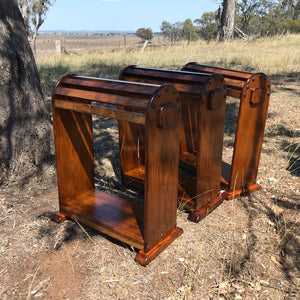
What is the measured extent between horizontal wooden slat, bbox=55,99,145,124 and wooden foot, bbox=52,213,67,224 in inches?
37.5

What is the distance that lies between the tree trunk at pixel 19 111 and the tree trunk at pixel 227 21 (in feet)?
41.1

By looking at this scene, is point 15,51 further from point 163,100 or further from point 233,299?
point 233,299

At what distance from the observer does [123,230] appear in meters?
2.46

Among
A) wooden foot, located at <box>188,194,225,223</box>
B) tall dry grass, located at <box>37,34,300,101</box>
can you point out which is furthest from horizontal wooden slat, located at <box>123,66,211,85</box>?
tall dry grass, located at <box>37,34,300,101</box>

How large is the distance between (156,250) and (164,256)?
0.33ft

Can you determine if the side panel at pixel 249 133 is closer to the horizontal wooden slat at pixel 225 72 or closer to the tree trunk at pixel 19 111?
the horizontal wooden slat at pixel 225 72

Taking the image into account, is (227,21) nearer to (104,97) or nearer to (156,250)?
(104,97)

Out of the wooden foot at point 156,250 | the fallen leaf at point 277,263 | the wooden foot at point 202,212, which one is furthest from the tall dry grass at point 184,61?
the fallen leaf at point 277,263

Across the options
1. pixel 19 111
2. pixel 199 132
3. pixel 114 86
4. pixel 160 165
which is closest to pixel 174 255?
pixel 160 165

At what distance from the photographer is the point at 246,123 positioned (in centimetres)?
311

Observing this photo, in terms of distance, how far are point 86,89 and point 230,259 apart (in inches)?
65.7

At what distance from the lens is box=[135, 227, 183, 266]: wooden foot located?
2314 mm

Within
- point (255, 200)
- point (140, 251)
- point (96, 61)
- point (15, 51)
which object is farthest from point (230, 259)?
point (96, 61)

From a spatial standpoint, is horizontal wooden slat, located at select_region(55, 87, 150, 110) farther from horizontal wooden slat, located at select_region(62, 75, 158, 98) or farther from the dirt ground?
the dirt ground
